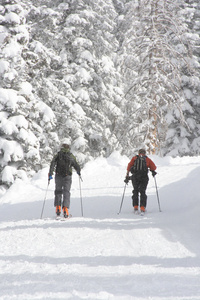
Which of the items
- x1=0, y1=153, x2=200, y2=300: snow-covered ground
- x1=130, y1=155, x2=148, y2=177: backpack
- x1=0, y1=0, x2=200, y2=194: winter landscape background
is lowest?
x1=0, y1=153, x2=200, y2=300: snow-covered ground

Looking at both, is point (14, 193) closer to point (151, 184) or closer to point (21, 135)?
point (21, 135)

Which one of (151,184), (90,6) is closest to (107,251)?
(151,184)

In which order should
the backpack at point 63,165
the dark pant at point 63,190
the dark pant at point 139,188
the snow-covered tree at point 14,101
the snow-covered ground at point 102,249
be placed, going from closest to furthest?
1. the snow-covered ground at point 102,249
2. the dark pant at point 63,190
3. the backpack at point 63,165
4. the dark pant at point 139,188
5. the snow-covered tree at point 14,101

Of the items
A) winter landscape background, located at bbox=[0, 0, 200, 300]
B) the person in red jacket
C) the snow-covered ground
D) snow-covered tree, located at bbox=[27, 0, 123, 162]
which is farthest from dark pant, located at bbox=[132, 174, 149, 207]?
snow-covered tree, located at bbox=[27, 0, 123, 162]

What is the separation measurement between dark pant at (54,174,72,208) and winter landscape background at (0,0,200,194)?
21.1 ft

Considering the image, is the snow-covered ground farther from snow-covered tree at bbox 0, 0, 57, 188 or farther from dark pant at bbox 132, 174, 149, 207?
snow-covered tree at bbox 0, 0, 57, 188

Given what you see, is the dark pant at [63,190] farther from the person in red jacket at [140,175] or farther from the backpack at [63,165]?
the person in red jacket at [140,175]

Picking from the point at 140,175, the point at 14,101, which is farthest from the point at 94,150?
the point at 140,175

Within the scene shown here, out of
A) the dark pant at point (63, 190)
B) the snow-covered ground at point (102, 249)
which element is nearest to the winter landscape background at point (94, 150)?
the snow-covered ground at point (102, 249)

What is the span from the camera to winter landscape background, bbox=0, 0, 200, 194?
48.8ft

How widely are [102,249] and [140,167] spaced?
13.0 feet

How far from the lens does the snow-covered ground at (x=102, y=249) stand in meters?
3.86

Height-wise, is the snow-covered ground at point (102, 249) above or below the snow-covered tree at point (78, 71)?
below

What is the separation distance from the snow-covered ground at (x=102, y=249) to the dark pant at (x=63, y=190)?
50cm
